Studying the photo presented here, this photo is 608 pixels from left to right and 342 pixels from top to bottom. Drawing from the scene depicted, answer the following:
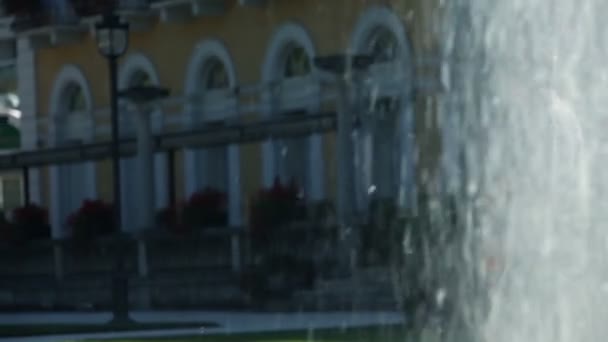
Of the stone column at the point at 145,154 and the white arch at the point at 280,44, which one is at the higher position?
the white arch at the point at 280,44

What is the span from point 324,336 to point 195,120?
16.3 m

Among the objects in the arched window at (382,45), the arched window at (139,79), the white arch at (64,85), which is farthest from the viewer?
the white arch at (64,85)

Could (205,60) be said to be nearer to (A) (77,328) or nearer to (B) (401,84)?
(B) (401,84)

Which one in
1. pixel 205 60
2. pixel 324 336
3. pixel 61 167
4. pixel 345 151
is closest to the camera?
pixel 324 336

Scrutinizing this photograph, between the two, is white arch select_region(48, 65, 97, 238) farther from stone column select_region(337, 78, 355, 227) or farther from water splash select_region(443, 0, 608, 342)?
water splash select_region(443, 0, 608, 342)

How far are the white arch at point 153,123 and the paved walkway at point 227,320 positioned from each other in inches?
277

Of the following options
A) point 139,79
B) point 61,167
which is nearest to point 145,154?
point 139,79

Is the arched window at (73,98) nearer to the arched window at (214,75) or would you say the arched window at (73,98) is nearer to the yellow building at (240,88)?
the yellow building at (240,88)

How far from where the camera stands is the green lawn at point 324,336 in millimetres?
17812

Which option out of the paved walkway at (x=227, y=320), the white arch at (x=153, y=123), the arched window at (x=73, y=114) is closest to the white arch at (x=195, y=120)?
the white arch at (x=153, y=123)

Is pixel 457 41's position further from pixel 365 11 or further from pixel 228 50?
pixel 228 50

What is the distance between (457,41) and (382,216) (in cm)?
1199

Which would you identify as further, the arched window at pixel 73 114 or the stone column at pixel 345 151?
the arched window at pixel 73 114

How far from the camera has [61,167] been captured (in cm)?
3962
